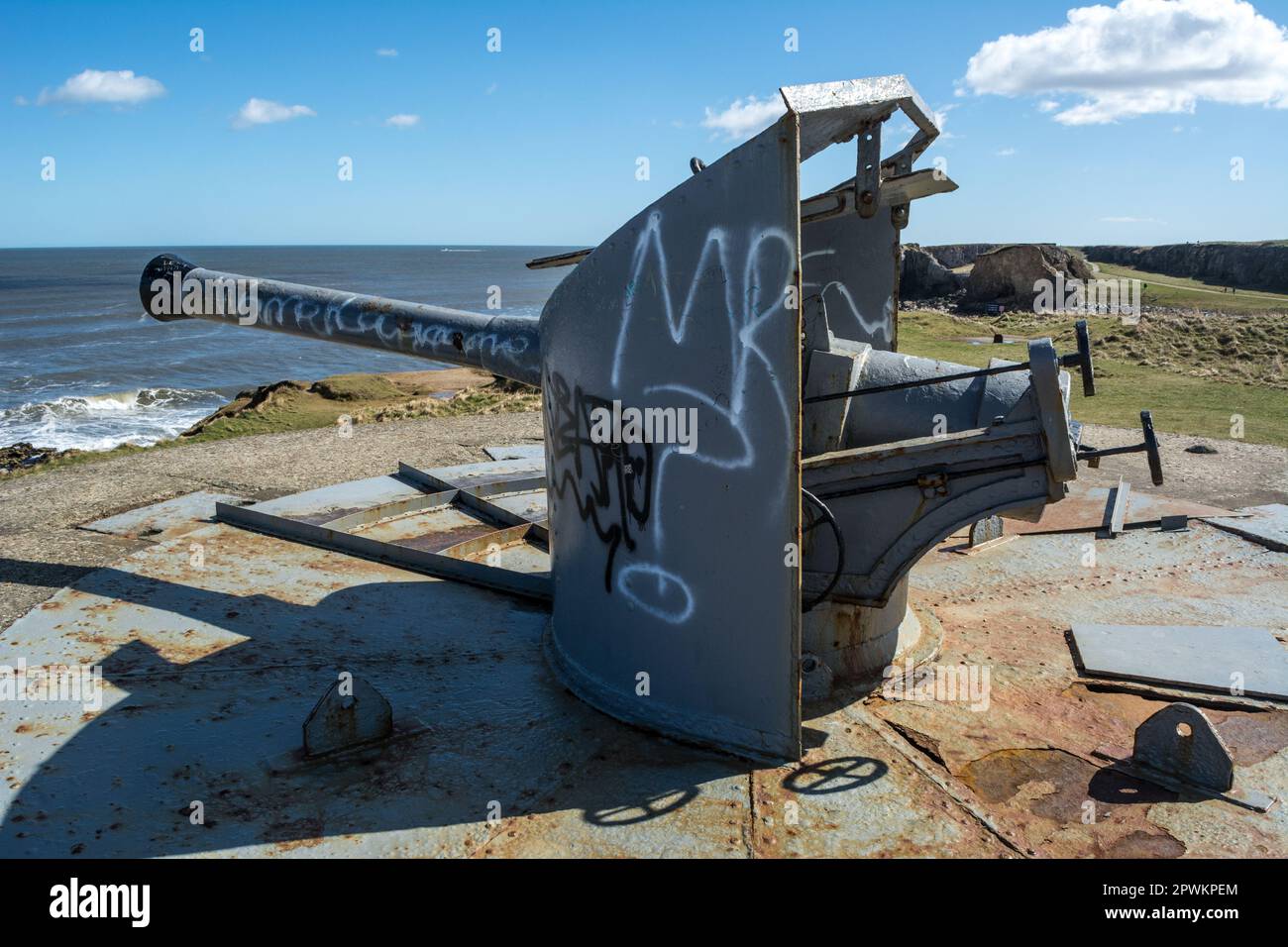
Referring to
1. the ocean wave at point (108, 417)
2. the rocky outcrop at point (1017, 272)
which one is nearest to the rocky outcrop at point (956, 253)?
the rocky outcrop at point (1017, 272)

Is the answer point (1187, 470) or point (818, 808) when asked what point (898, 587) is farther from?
point (1187, 470)

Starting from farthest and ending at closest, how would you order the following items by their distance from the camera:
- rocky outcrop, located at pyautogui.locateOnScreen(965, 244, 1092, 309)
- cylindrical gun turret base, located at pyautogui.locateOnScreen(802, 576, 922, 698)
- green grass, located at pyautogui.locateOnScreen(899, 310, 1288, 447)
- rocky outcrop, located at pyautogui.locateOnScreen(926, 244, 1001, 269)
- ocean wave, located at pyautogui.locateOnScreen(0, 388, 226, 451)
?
rocky outcrop, located at pyautogui.locateOnScreen(926, 244, 1001, 269) → rocky outcrop, located at pyautogui.locateOnScreen(965, 244, 1092, 309) → ocean wave, located at pyautogui.locateOnScreen(0, 388, 226, 451) → green grass, located at pyautogui.locateOnScreen(899, 310, 1288, 447) → cylindrical gun turret base, located at pyautogui.locateOnScreen(802, 576, 922, 698)

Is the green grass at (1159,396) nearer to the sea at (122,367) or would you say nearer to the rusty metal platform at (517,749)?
the rusty metal platform at (517,749)

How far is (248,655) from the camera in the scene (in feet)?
15.6

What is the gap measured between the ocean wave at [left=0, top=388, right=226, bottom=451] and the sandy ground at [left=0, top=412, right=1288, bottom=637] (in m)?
11.2

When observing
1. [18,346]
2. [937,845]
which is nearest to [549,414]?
[937,845]

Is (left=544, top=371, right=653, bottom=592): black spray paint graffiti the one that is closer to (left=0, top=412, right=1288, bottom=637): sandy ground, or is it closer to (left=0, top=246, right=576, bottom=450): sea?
(left=0, top=412, right=1288, bottom=637): sandy ground

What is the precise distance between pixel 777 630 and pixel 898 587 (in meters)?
1.25

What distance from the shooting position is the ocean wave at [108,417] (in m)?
21.6

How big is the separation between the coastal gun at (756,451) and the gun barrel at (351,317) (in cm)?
69

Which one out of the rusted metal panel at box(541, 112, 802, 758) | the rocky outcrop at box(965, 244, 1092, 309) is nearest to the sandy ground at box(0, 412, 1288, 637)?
the rusted metal panel at box(541, 112, 802, 758)

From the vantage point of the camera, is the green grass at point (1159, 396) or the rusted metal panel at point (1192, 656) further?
the green grass at point (1159, 396)

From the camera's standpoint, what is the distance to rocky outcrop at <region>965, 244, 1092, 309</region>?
1160 inches
